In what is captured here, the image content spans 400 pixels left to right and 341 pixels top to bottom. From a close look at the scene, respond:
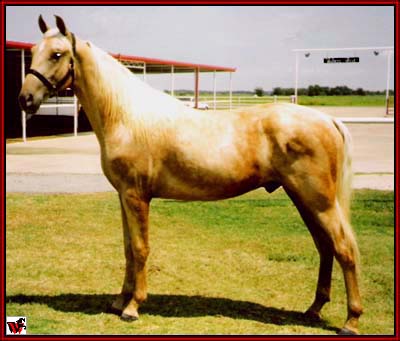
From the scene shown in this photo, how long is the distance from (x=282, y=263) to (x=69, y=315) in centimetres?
294

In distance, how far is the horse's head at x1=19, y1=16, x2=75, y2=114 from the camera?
3.53 metres

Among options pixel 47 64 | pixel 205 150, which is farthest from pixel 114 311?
pixel 47 64

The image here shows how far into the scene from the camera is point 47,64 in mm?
3588

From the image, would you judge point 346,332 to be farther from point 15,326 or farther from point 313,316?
point 15,326

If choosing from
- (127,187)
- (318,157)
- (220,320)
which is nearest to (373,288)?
(220,320)

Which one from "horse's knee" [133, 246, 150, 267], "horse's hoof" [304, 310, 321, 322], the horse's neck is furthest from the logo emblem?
"horse's hoof" [304, 310, 321, 322]

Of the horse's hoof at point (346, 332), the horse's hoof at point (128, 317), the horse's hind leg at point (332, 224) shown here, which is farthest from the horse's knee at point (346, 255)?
the horse's hoof at point (128, 317)

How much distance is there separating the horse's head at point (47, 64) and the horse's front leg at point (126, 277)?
1.18 m

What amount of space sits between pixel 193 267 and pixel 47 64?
341 centimetres

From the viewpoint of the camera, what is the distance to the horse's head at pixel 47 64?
11.6ft

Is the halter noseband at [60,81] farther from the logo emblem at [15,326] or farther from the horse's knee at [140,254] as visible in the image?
the logo emblem at [15,326]

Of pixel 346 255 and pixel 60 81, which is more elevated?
pixel 60 81

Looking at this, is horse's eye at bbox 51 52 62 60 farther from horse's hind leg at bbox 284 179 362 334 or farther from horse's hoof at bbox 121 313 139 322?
horse's hoof at bbox 121 313 139 322

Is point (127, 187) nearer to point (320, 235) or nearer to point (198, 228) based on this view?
point (320, 235)
